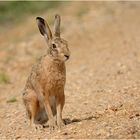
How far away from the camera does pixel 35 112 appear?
29.3 ft

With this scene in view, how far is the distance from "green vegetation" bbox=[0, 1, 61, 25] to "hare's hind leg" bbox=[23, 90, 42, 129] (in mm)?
17615

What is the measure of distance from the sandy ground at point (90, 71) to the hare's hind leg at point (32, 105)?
0.16 meters

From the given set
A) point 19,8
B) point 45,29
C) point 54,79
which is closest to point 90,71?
point 45,29

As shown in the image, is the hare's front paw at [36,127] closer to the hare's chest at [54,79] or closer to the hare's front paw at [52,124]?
the hare's front paw at [52,124]

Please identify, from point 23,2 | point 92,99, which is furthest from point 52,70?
point 23,2

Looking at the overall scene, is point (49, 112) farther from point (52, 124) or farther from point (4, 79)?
point (4, 79)

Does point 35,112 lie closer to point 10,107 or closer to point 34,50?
point 10,107

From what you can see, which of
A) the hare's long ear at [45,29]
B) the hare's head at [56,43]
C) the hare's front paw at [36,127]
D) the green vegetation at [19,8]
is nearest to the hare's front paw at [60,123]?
the hare's front paw at [36,127]

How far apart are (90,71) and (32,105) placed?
549 cm

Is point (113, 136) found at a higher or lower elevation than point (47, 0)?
lower

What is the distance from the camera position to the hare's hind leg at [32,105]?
8.88m

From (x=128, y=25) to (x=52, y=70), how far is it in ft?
A: 43.2

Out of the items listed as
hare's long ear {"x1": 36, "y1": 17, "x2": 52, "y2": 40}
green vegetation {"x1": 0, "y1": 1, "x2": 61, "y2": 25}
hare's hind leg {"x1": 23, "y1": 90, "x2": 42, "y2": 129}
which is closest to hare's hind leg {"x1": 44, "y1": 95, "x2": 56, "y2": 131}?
hare's hind leg {"x1": 23, "y1": 90, "x2": 42, "y2": 129}

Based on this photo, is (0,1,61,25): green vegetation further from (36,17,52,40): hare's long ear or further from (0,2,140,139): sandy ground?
(36,17,52,40): hare's long ear
